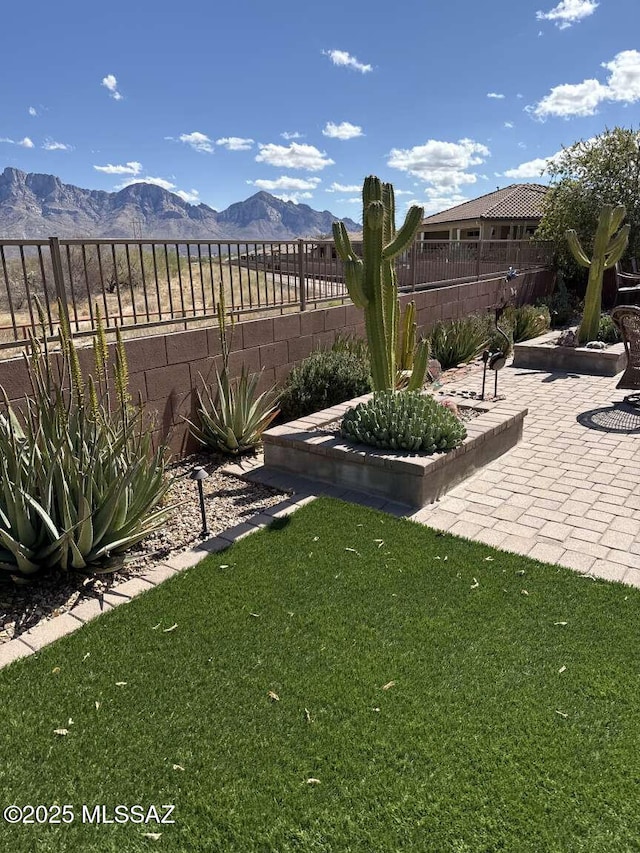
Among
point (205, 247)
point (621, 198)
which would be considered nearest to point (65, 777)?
point (205, 247)

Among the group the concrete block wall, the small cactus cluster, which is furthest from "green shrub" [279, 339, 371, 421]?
the small cactus cluster

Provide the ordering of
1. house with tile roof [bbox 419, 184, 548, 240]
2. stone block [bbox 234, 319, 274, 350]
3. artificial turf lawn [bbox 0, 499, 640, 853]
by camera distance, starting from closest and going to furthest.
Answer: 1. artificial turf lawn [bbox 0, 499, 640, 853]
2. stone block [bbox 234, 319, 274, 350]
3. house with tile roof [bbox 419, 184, 548, 240]

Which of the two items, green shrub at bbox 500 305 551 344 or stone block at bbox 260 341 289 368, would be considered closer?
stone block at bbox 260 341 289 368

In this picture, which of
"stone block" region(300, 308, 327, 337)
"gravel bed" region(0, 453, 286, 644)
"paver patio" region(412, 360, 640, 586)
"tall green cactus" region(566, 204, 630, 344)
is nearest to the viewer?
"gravel bed" region(0, 453, 286, 644)

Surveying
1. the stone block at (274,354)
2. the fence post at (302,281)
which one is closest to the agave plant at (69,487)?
the stone block at (274,354)

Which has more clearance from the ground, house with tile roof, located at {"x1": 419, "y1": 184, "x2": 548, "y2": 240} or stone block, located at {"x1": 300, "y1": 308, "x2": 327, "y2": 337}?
house with tile roof, located at {"x1": 419, "y1": 184, "x2": 548, "y2": 240}

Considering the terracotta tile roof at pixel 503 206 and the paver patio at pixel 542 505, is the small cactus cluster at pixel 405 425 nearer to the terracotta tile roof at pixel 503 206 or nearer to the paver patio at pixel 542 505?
the paver patio at pixel 542 505

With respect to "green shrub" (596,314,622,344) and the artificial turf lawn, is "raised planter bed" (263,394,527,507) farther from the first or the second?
"green shrub" (596,314,622,344)

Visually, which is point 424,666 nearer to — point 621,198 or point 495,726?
point 495,726

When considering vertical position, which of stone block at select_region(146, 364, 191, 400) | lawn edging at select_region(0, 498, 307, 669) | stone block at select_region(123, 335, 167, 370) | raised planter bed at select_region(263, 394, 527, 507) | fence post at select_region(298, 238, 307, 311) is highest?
fence post at select_region(298, 238, 307, 311)

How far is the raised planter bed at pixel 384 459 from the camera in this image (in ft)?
15.7

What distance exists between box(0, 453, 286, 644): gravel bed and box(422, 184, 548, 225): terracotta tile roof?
30.6 meters

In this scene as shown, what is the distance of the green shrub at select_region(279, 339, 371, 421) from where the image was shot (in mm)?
7039

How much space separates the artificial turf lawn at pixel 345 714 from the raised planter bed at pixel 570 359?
22.3 ft
